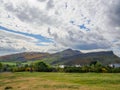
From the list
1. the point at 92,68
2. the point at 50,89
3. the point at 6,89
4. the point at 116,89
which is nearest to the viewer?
the point at 116,89


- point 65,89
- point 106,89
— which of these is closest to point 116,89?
point 106,89

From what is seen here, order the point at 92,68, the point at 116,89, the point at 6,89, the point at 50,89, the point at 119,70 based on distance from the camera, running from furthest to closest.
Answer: the point at 92,68 → the point at 119,70 → the point at 6,89 → the point at 50,89 → the point at 116,89

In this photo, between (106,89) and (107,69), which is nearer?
(106,89)

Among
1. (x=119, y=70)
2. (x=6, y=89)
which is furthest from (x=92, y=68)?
(x=6, y=89)

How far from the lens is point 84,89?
5769 cm

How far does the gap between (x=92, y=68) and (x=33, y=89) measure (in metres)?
121

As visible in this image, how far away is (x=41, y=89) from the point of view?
61.7 metres

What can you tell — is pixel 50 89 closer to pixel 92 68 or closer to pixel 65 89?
pixel 65 89

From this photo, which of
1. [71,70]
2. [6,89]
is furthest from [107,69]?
[6,89]

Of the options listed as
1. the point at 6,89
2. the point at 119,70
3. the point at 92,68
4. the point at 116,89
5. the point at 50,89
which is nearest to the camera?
the point at 116,89

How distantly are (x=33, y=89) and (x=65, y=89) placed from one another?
9.19 m

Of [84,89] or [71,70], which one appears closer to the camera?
[84,89]

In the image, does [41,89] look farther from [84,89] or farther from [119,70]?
[119,70]

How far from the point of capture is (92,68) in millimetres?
179875
